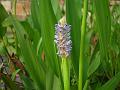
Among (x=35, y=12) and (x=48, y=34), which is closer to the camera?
(x=48, y=34)

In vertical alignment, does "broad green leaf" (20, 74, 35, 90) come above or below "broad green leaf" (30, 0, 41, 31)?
below

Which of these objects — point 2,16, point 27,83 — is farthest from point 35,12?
point 27,83

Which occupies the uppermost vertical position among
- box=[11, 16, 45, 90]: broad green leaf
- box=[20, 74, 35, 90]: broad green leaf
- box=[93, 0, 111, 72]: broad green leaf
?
box=[93, 0, 111, 72]: broad green leaf

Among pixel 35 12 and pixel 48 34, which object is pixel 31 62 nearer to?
pixel 48 34

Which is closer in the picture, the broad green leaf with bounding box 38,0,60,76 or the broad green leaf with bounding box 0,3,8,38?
the broad green leaf with bounding box 38,0,60,76

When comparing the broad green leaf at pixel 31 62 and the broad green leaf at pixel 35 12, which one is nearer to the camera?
the broad green leaf at pixel 31 62

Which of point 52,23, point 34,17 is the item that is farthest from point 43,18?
point 34,17

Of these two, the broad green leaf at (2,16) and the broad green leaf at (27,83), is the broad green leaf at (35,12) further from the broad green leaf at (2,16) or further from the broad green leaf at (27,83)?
the broad green leaf at (27,83)

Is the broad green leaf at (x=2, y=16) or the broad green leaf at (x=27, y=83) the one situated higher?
the broad green leaf at (x=2, y=16)

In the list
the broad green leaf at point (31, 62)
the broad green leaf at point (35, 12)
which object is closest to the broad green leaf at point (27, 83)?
the broad green leaf at point (31, 62)

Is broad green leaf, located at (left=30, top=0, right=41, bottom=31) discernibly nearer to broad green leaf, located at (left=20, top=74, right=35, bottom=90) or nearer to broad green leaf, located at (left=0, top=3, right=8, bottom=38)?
broad green leaf, located at (left=0, top=3, right=8, bottom=38)

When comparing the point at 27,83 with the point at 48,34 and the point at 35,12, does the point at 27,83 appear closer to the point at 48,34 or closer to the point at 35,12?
the point at 48,34

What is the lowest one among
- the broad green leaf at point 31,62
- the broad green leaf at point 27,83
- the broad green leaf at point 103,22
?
the broad green leaf at point 27,83

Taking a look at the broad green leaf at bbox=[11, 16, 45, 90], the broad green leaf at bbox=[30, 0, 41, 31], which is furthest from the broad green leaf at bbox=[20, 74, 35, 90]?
the broad green leaf at bbox=[30, 0, 41, 31]
